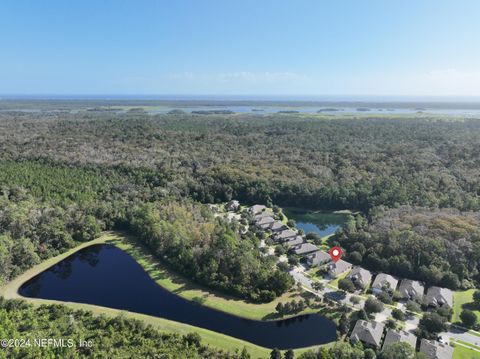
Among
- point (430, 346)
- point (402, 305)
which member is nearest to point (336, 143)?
point (402, 305)

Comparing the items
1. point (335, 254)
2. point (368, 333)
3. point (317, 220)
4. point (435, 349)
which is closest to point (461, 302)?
point (435, 349)

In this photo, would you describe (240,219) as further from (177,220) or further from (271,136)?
(271,136)

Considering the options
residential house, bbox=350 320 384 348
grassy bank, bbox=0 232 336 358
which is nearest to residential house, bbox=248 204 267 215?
grassy bank, bbox=0 232 336 358

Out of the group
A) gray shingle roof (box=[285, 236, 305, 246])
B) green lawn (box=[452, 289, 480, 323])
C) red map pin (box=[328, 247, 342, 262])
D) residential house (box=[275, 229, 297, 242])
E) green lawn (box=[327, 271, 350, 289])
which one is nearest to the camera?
green lawn (box=[452, 289, 480, 323])

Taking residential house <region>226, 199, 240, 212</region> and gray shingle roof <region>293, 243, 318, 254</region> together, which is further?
residential house <region>226, 199, 240, 212</region>

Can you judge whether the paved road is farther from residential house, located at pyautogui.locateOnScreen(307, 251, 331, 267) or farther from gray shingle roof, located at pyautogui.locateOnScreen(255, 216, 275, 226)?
gray shingle roof, located at pyautogui.locateOnScreen(255, 216, 275, 226)
